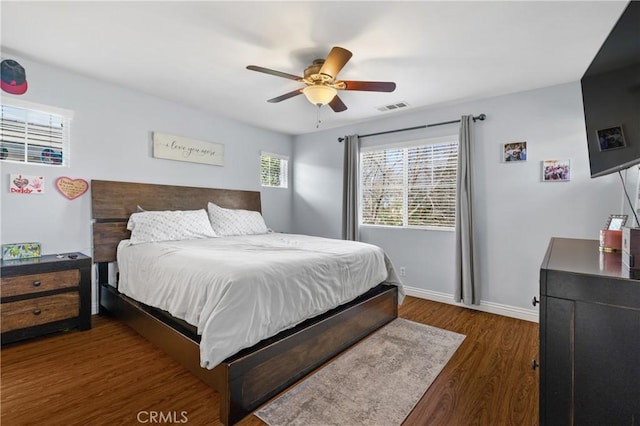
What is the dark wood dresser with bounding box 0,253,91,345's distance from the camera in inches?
93.7

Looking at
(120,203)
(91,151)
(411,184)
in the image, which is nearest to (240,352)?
(120,203)

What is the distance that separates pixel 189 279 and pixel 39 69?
8.63 ft

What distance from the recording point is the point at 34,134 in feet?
9.20

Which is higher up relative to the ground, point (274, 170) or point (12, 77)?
point (12, 77)

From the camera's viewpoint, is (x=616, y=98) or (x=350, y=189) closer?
(x=616, y=98)

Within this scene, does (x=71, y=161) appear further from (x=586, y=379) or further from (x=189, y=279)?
(x=586, y=379)

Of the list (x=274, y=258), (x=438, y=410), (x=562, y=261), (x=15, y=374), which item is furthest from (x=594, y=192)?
(x=15, y=374)

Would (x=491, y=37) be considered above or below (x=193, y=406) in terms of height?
above

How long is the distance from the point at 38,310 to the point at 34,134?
1.63m

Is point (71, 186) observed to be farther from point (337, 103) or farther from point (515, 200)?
point (515, 200)

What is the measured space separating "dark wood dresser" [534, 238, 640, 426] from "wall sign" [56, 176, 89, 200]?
3854 mm

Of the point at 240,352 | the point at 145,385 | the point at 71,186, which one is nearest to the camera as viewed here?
the point at 240,352

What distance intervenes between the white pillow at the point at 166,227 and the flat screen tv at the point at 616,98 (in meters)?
3.54

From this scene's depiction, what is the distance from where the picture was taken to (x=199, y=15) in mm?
2010
